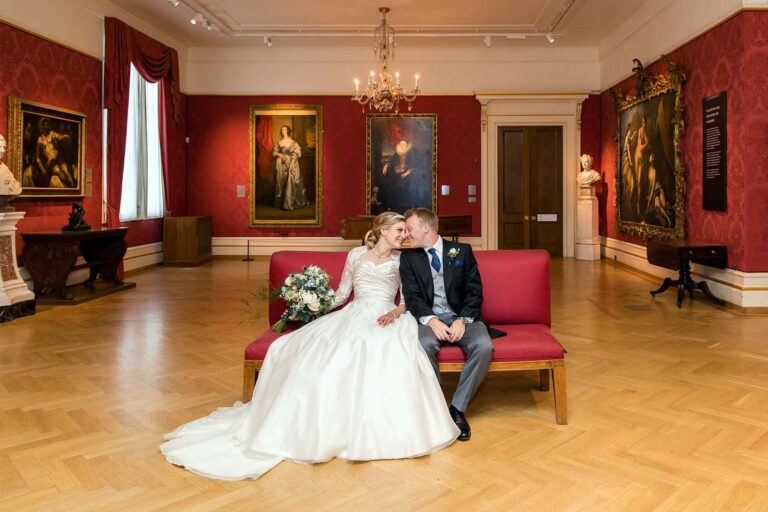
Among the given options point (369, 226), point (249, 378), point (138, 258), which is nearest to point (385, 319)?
point (249, 378)

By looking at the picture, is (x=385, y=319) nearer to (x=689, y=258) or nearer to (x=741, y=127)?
(x=689, y=258)

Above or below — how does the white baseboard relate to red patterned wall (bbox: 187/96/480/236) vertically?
below

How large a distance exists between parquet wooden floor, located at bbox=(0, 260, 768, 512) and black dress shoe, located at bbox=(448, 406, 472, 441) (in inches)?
1.9

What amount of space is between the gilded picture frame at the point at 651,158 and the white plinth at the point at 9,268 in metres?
8.47

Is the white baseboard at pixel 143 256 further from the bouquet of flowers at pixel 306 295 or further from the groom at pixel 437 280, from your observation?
the groom at pixel 437 280

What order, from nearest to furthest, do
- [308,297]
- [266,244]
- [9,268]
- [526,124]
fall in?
[308,297], [9,268], [526,124], [266,244]

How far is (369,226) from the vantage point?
11367 millimetres

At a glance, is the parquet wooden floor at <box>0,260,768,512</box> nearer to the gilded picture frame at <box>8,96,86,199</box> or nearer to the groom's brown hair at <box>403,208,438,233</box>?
the groom's brown hair at <box>403,208,438,233</box>

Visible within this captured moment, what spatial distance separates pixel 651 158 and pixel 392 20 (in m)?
5.01

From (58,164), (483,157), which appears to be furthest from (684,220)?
(58,164)

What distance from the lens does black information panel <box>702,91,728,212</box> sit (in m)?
8.16

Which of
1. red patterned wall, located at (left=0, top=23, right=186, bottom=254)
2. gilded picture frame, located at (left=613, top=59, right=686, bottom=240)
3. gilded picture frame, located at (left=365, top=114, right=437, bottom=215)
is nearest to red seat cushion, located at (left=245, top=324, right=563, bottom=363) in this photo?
red patterned wall, located at (left=0, top=23, right=186, bottom=254)

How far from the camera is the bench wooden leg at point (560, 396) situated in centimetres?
392

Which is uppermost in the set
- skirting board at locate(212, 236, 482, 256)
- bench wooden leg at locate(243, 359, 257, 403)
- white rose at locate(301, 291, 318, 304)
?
skirting board at locate(212, 236, 482, 256)
